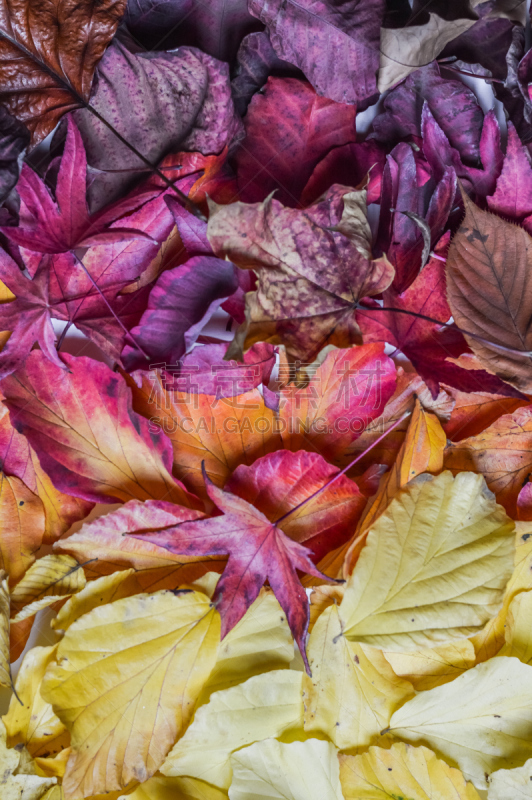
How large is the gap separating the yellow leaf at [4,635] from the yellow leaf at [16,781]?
5 cm

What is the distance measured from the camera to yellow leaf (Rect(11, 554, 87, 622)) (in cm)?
40

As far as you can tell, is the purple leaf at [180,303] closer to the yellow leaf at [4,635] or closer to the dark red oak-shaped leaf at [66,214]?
the dark red oak-shaped leaf at [66,214]

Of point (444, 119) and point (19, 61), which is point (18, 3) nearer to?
point (19, 61)

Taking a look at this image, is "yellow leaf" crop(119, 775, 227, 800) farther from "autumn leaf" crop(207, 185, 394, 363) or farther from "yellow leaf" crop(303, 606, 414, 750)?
"autumn leaf" crop(207, 185, 394, 363)

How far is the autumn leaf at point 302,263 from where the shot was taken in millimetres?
334

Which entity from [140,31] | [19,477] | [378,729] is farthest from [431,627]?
[140,31]

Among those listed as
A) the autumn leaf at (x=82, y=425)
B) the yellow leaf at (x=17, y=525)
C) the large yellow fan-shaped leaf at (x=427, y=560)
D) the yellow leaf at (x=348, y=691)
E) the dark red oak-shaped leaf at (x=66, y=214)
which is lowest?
the yellow leaf at (x=348, y=691)

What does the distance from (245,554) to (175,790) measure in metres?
0.20

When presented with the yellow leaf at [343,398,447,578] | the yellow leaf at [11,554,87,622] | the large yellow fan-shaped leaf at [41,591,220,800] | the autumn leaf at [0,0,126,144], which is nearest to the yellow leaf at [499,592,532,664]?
the yellow leaf at [343,398,447,578]

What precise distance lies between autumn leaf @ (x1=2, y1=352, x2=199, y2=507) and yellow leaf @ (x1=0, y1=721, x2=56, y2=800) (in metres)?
0.20

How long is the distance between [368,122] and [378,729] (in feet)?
1.59

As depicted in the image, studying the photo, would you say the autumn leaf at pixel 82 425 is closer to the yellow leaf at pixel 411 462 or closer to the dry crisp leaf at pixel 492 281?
the yellow leaf at pixel 411 462

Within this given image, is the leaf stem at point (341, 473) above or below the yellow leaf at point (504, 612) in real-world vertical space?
above

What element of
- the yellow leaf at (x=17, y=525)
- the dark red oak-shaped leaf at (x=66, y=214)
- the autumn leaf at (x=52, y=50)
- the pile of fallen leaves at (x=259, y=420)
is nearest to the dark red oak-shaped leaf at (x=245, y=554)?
the pile of fallen leaves at (x=259, y=420)
